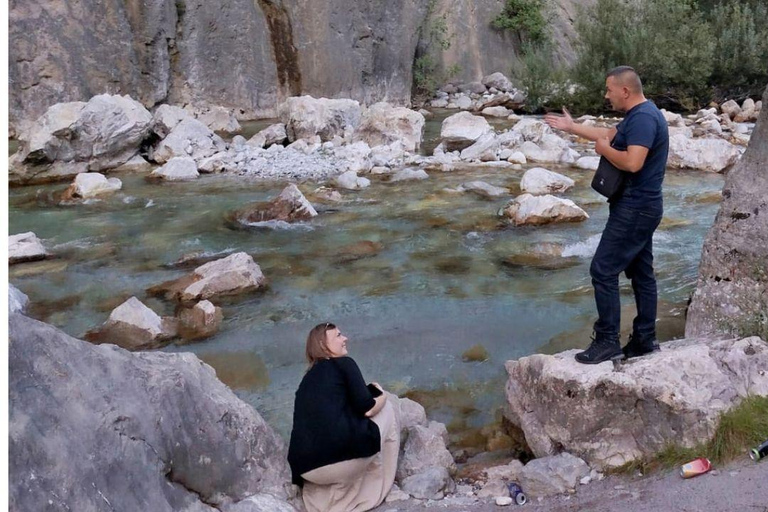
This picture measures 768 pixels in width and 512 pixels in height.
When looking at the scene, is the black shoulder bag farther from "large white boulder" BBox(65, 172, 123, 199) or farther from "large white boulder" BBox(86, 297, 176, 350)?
"large white boulder" BBox(65, 172, 123, 199)

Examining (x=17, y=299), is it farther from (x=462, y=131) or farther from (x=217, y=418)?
(x=462, y=131)

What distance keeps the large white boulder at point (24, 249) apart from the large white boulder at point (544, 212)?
5.83 m

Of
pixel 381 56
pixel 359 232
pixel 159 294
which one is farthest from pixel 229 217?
pixel 381 56

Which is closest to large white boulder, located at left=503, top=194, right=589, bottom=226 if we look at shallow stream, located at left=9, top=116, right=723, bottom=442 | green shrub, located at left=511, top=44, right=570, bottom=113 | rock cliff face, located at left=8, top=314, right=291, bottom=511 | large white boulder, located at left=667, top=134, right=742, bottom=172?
shallow stream, located at left=9, top=116, right=723, bottom=442

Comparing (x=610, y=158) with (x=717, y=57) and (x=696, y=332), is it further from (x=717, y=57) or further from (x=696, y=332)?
(x=717, y=57)

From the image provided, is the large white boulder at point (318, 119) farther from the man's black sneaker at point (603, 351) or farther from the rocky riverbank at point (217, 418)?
the man's black sneaker at point (603, 351)

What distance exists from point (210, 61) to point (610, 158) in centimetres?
1734

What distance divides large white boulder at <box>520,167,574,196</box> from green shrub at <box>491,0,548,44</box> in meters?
15.9

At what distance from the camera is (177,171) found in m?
14.1

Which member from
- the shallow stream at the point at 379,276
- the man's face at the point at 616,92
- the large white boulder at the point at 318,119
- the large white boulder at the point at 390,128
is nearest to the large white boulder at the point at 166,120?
the large white boulder at the point at 318,119

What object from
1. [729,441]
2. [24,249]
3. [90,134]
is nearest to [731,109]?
[90,134]

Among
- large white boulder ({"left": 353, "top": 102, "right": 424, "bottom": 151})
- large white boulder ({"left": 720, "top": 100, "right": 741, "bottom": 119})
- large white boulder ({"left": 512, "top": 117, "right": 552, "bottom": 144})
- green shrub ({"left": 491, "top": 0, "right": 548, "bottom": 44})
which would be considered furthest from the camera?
green shrub ({"left": 491, "top": 0, "right": 548, "bottom": 44})

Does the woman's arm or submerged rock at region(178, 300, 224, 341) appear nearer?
the woman's arm

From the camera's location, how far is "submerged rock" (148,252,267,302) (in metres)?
8.27
